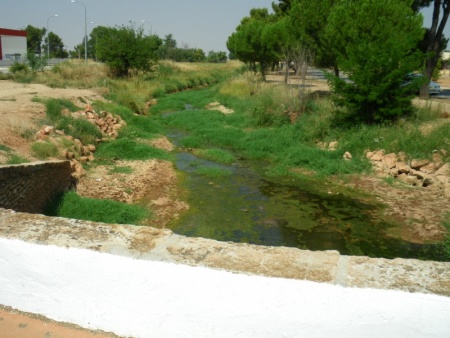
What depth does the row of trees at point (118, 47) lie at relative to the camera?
2852 cm

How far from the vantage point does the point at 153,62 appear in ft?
104

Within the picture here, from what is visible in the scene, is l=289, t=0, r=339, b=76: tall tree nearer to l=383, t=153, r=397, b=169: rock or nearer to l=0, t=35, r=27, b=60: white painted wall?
l=383, t=153, r=397, b=169: rock

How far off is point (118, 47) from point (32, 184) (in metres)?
23.7

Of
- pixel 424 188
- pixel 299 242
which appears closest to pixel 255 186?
pixel 299 242

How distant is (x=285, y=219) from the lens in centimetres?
822

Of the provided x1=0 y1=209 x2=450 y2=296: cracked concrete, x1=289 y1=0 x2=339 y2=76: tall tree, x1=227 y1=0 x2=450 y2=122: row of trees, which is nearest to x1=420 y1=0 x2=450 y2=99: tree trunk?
x1=227 y1=0 x2=450 y2=122: row of trees

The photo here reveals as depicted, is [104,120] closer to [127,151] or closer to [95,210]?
[127,151]

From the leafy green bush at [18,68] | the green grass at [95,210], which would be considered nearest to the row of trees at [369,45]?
the green grass at [95,210]

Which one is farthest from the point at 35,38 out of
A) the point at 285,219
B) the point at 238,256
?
the point at 238,256

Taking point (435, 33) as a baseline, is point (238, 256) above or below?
below

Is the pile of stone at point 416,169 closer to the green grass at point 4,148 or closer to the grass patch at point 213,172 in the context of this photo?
the grass patch at point 213,172

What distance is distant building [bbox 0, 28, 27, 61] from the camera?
4978 centimetres

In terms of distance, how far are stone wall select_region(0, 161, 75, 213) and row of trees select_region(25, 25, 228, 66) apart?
2212 centimetres

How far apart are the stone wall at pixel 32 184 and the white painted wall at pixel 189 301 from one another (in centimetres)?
359
